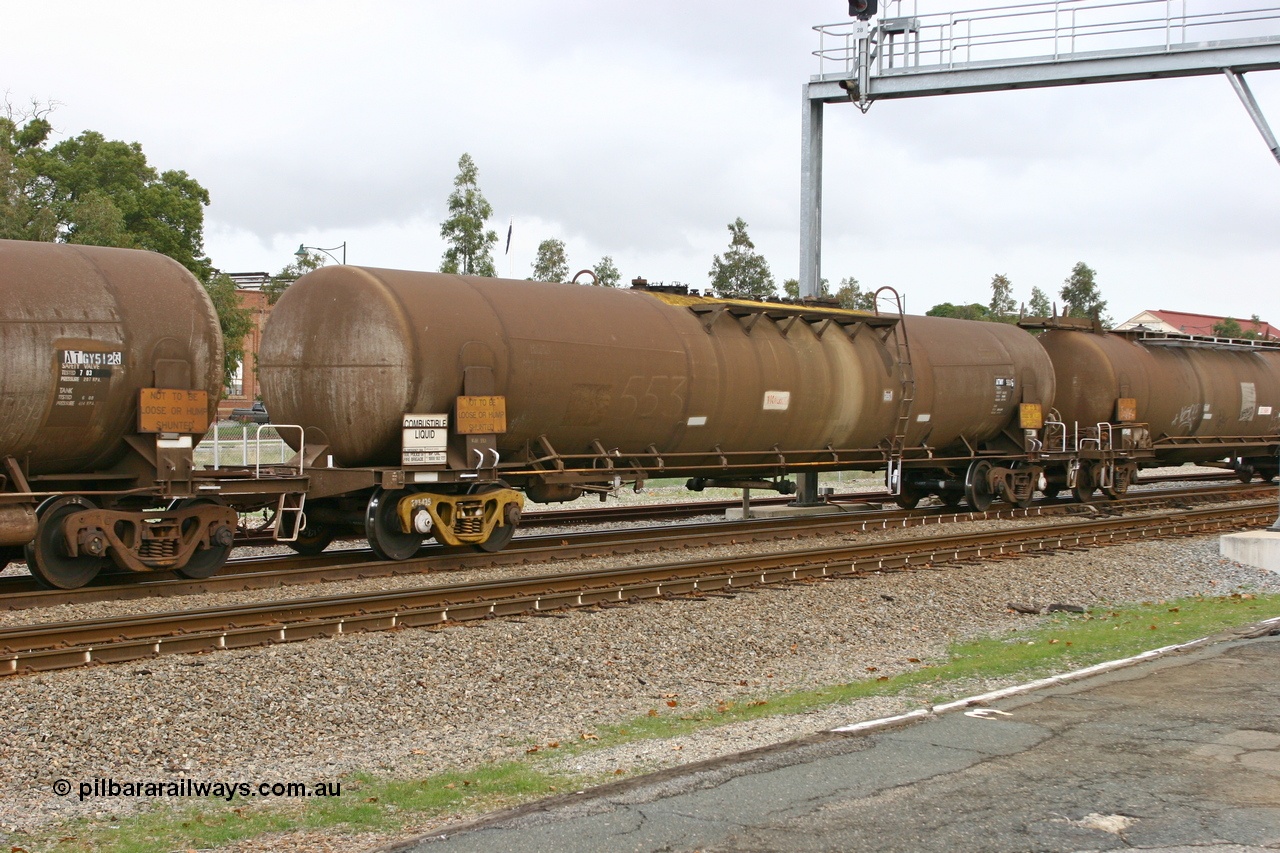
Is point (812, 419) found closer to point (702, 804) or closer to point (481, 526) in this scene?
point (481, 526)

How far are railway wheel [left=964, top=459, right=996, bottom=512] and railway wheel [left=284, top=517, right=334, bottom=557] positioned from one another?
41.1ft

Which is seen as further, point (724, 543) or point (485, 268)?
point (485, 268)

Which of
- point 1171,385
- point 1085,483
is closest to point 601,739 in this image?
point 1085,483

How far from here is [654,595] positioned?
1255 cm

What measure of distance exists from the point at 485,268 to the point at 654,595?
26.8 metres

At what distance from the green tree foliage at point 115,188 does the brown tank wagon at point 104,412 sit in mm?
27533

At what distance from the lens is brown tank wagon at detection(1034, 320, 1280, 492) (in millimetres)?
24109

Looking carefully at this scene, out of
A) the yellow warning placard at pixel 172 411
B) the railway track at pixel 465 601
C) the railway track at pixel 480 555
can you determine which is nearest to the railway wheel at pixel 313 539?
the railway track at pixel 480 555

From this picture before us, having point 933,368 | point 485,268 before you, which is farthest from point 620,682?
point 485,268

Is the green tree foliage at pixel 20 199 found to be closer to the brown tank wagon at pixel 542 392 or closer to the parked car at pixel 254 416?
the parked car at pixel 254 416

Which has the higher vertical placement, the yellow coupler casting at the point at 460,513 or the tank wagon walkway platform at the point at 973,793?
the yellow coupler casting at the point at 460,513

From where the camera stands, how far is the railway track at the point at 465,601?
923 centimetres

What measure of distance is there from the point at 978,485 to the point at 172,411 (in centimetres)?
1521

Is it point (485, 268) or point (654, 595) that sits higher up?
point (485, 268)
